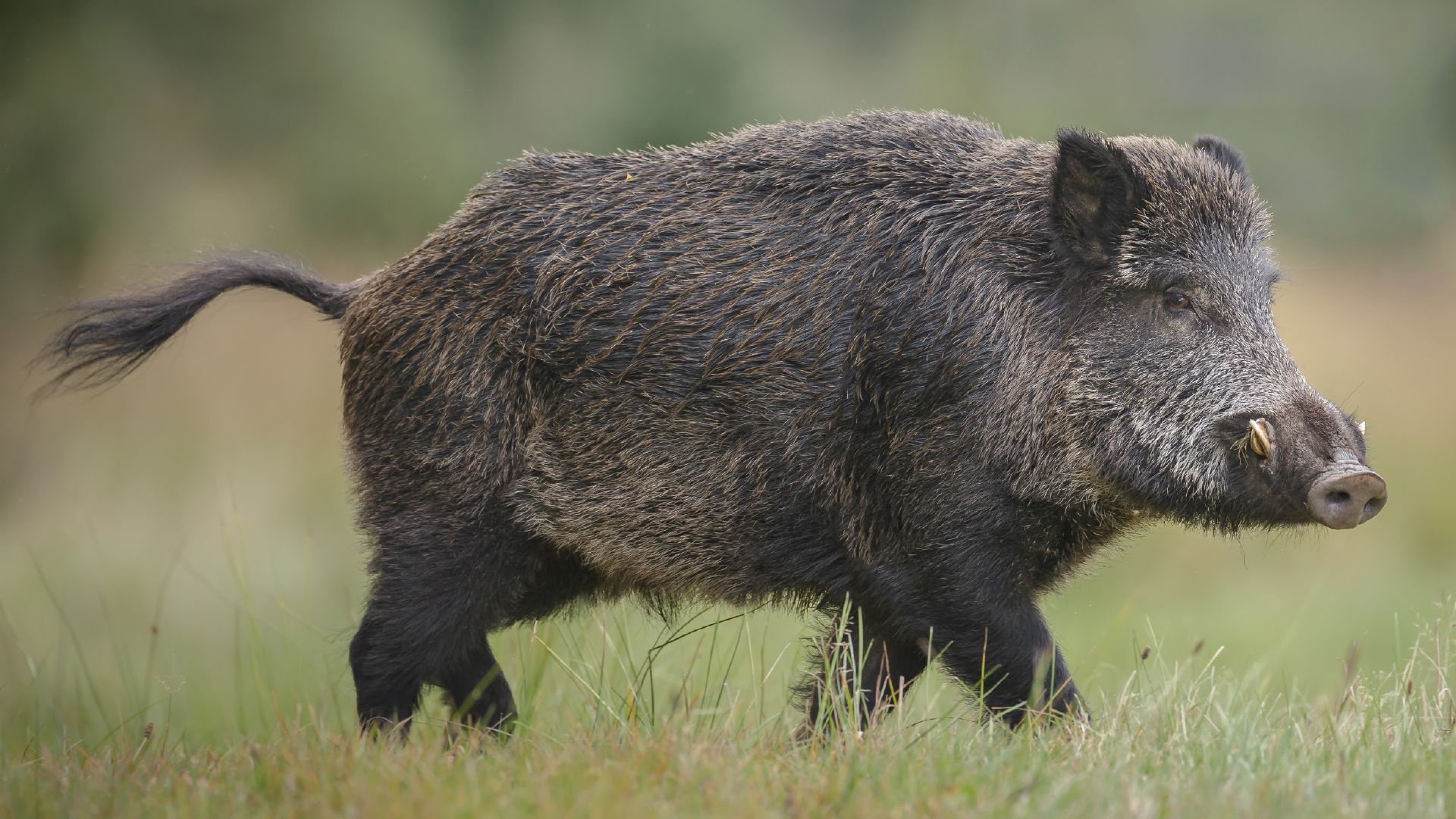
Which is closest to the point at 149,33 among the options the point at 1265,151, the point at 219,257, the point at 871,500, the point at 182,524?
the point at 182,524

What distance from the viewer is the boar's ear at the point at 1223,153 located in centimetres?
383

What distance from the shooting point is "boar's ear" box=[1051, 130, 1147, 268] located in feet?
11.4

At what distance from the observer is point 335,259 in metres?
13.5

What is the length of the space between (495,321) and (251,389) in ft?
23.6

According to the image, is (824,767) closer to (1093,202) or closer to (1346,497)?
(1346,497)

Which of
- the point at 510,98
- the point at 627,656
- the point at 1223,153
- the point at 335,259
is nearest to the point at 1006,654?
the point at 627,656

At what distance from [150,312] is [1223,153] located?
10.9 ft

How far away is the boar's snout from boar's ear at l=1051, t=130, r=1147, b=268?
0.82 m

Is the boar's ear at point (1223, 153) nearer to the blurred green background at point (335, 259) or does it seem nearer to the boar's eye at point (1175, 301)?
the blurred green background at point (335, 259)

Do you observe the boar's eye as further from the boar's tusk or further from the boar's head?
the boar's tusk

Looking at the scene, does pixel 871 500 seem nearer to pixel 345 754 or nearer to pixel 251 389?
pixel 345 754

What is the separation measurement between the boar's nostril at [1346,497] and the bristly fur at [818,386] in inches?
2.8

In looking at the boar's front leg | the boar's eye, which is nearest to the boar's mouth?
the boar's eye

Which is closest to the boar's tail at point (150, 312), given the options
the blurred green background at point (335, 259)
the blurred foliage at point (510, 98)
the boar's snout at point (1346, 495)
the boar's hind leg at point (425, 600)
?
the blurred green background at point (335, 259)
